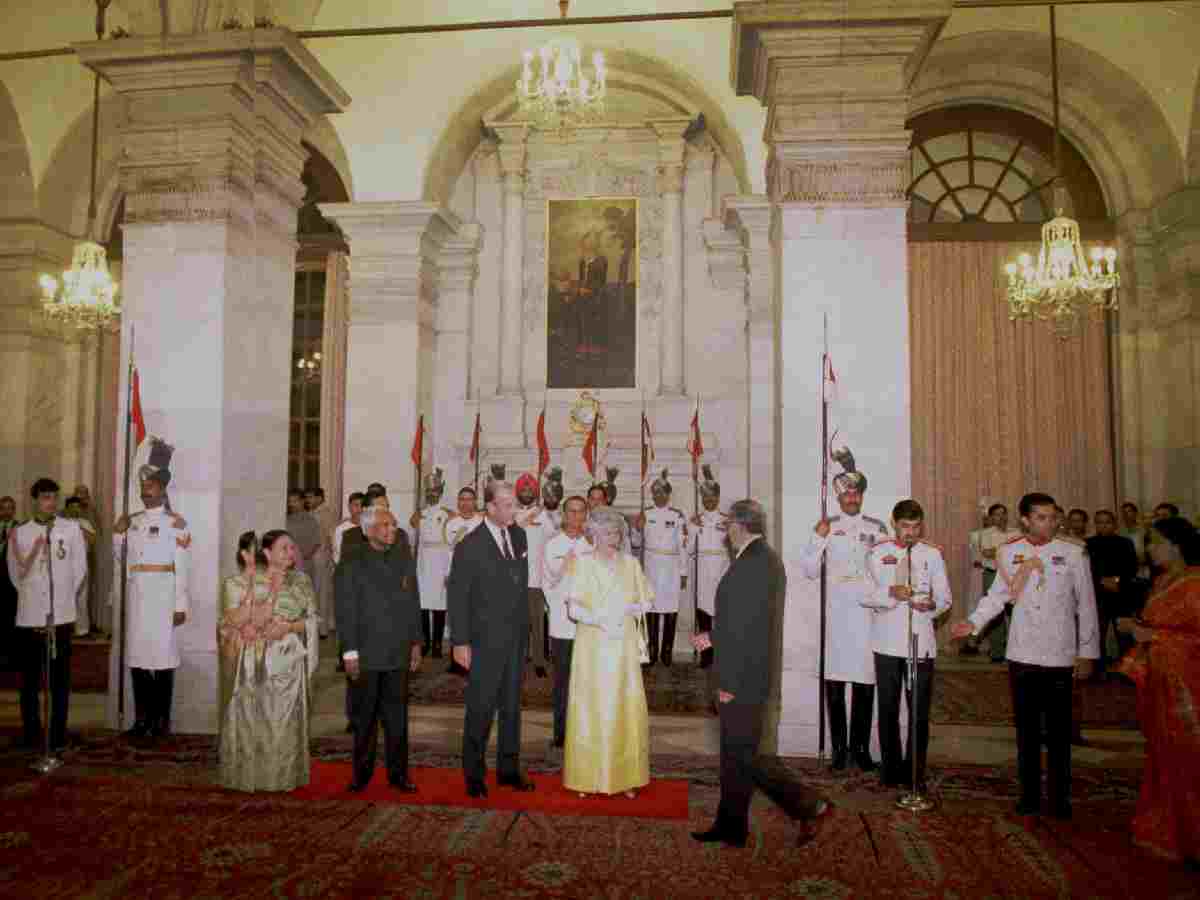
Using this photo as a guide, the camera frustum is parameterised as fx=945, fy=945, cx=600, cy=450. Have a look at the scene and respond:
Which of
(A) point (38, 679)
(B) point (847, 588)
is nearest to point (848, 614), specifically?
(B) point (847, 588)

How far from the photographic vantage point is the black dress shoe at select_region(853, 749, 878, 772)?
5.88 m

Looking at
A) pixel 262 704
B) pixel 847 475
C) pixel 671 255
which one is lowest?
pixel 262 704

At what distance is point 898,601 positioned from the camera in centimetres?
552

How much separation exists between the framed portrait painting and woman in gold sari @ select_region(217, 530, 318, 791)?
790cm

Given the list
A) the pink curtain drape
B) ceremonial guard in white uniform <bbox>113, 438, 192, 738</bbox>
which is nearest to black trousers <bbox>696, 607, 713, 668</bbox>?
the pink curtain drape

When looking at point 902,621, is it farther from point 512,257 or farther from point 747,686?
point 512,257

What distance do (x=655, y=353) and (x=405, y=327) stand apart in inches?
136

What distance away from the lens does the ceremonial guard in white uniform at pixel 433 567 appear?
10.5 meters

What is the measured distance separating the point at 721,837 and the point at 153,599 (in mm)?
4188

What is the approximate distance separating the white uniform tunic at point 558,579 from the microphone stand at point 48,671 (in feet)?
10.4

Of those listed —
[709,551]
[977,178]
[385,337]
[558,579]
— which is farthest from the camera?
[977,178]

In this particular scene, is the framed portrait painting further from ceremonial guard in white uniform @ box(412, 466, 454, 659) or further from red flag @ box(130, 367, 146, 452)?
red flag @ box(130, 367, 146, 452)

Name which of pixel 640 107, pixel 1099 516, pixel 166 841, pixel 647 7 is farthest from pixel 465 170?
pixel 166 841

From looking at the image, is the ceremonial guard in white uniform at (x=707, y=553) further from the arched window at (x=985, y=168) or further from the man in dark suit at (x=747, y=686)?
the man in dark suit at (x=747, y=686)
